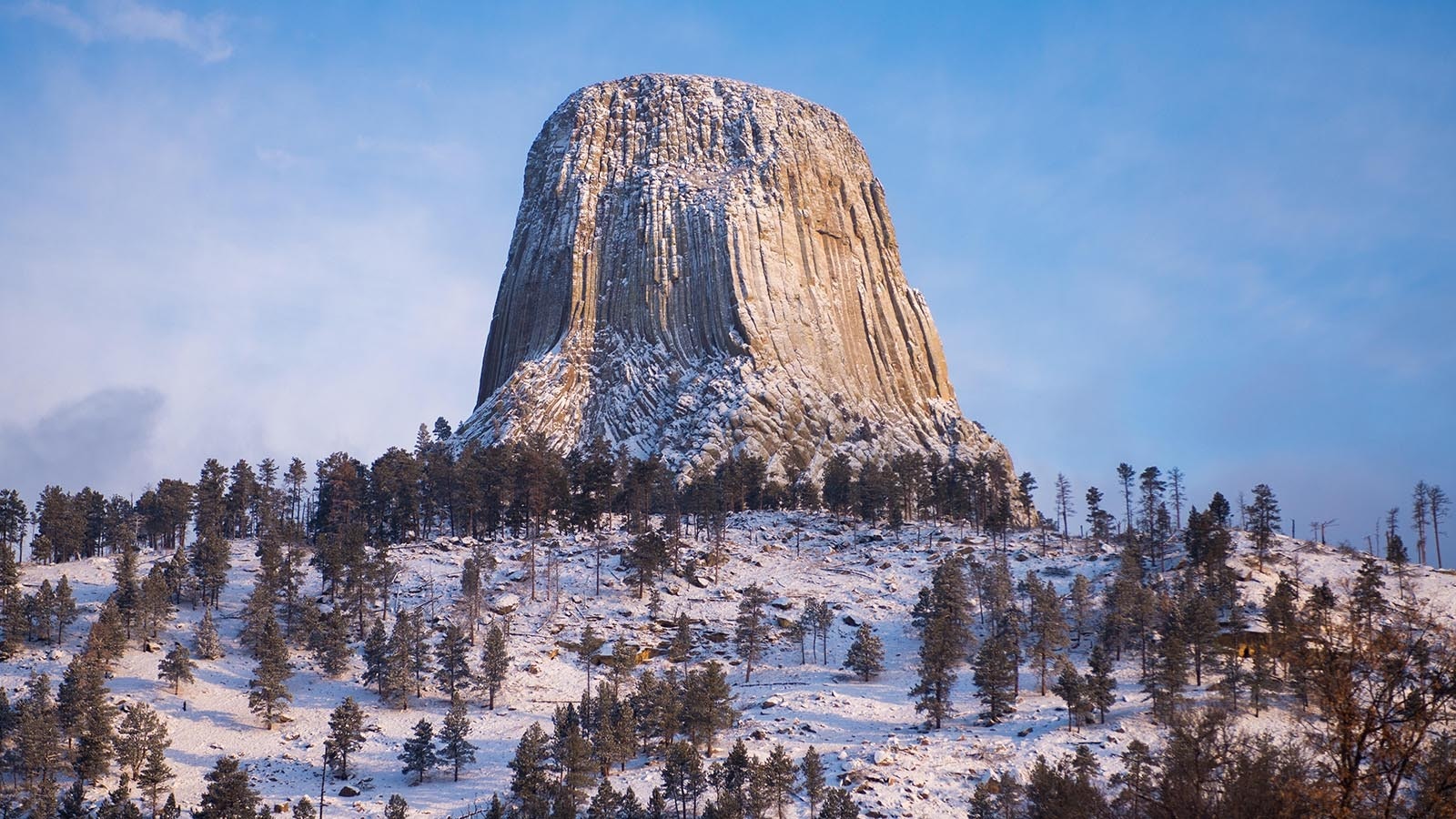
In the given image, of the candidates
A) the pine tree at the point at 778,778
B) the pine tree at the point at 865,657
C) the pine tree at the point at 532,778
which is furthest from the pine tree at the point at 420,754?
the pine tree at the point at 865,657

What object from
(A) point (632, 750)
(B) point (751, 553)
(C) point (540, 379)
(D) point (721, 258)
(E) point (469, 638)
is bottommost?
(A) point (632, 750)

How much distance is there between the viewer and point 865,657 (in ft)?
307

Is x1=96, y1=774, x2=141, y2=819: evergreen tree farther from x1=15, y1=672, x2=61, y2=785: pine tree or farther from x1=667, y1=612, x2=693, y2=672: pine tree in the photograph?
x1=667, y1=612, x2=693, y2=672: pine tree

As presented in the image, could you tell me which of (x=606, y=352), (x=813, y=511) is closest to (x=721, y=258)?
(x=606, y=352)

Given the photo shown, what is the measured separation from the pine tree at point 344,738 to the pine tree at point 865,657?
4077 cm

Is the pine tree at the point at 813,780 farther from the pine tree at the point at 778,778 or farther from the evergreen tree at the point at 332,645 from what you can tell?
the evergreen tree at the point at 332,645

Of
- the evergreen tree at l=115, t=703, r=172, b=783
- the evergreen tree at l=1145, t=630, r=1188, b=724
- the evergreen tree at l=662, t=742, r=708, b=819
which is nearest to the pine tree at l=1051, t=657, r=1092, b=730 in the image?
the evergreen tree at l=1145, t=630, r=1188, b=724

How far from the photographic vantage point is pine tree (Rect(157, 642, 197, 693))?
82.6 meters

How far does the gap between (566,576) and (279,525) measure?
3311cm

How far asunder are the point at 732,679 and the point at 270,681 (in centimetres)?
3703

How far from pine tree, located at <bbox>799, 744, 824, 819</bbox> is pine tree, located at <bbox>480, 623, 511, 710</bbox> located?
94.3ft

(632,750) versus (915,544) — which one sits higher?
(915,544)

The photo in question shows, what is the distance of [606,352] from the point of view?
187875mm

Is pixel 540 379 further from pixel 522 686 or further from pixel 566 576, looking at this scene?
pixel 522 686
